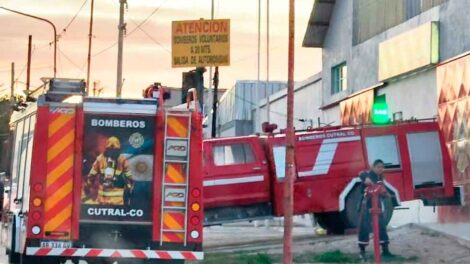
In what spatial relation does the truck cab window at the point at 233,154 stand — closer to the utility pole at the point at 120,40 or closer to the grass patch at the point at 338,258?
the grass patch at the point at 338,258

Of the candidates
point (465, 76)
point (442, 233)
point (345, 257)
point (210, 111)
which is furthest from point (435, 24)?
point (210, 111)

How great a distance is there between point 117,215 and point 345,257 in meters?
6.45

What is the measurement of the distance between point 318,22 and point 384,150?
15317 millimetres

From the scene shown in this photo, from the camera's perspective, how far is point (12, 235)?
18.9 meters

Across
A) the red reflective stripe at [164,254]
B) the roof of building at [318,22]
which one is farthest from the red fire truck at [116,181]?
the roof of building at [318,22]

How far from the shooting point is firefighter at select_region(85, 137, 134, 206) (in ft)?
53.3

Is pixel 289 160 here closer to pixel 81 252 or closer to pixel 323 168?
pixel 81 252

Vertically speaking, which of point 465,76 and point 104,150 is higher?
point 465,76

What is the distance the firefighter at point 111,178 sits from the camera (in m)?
16.2

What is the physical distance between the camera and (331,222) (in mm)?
28062

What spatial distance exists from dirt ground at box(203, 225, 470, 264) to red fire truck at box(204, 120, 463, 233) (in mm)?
858

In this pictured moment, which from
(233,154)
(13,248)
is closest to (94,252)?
(13,248)

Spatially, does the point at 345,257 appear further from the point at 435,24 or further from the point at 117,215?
the point at 435,24

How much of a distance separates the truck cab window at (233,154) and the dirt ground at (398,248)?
192cm
